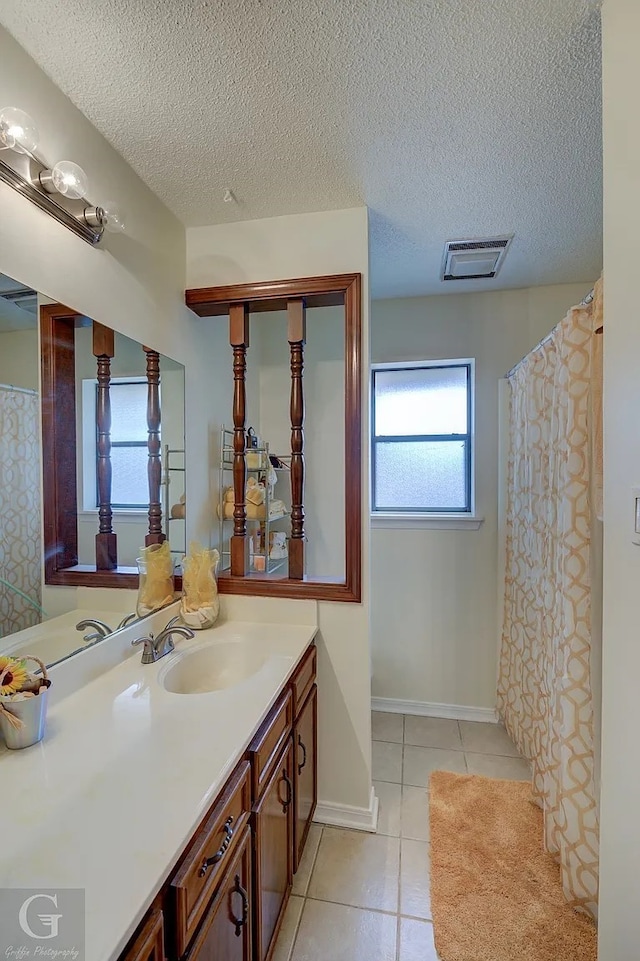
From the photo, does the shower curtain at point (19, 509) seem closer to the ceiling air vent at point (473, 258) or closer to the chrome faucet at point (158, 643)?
the chrome faucet at point (158, 643)

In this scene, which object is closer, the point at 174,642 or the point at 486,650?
the point at 174,642

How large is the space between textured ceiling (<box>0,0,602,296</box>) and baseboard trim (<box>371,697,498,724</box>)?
2.56m

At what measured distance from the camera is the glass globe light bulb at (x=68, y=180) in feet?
3.67

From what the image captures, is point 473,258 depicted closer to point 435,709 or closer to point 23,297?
point 23,297

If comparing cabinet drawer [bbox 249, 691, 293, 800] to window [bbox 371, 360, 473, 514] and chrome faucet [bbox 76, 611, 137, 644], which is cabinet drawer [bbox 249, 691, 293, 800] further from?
window [bbox 371, 360, 473, 514]

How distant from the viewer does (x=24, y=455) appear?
3.61 feet

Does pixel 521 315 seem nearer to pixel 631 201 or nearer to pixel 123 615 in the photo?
pixel 631 201

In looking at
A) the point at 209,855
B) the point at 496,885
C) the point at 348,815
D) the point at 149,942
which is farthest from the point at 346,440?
the point at 496,885

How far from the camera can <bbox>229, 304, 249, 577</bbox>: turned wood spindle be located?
1.83 meters

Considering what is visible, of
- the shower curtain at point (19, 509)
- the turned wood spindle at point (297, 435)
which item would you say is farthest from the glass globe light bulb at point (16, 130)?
the turned wood spindle at point (297, 435)

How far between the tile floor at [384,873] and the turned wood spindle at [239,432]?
1119 millimetres

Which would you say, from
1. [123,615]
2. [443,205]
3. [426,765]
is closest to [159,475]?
[123,615]

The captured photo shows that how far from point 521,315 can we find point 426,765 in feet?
8.17

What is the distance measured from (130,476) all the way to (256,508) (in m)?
0.69
